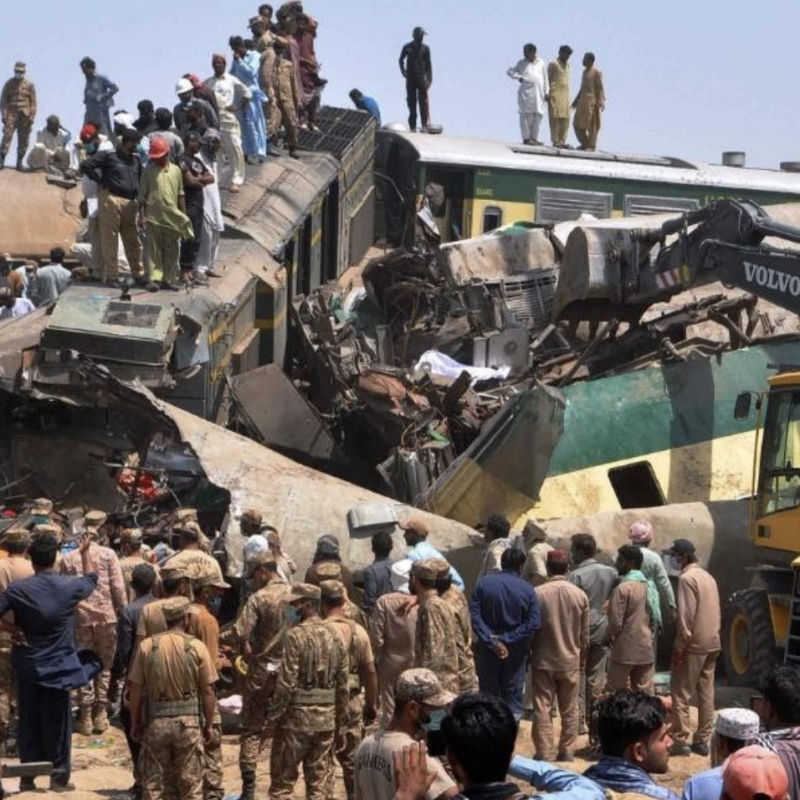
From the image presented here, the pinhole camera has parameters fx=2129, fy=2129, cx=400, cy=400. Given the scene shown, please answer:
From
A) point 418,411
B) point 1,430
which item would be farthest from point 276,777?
point 418,411

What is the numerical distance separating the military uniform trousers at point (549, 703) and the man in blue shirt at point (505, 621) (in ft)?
0.65

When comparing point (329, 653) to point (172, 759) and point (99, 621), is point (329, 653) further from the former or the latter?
point (99, 621)

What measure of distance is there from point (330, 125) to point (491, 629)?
17.1 m

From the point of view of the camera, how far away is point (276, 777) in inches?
426

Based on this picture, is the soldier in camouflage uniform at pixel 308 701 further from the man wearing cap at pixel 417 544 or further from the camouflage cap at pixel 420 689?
the man wearing cap at pixel 417 544

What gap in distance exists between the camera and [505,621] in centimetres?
1262

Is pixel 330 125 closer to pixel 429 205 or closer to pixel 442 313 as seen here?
pixel 429 205

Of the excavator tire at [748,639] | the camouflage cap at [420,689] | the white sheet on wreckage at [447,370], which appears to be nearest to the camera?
the camouflage cap at [420,689]

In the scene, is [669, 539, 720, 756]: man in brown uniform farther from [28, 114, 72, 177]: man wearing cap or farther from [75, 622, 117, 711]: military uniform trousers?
[28, 114, 72, 177]: man wearing cap

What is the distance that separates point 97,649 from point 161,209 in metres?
5.70

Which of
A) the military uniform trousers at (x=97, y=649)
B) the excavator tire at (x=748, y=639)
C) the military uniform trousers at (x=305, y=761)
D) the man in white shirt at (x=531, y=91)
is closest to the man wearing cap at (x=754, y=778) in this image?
the military uniform trousers at (x=305, y=761)

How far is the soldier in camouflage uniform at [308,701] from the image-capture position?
10.7 meters

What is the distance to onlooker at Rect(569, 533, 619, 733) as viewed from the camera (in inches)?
539

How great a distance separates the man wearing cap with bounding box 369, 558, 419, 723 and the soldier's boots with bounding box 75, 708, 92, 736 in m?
2.14
